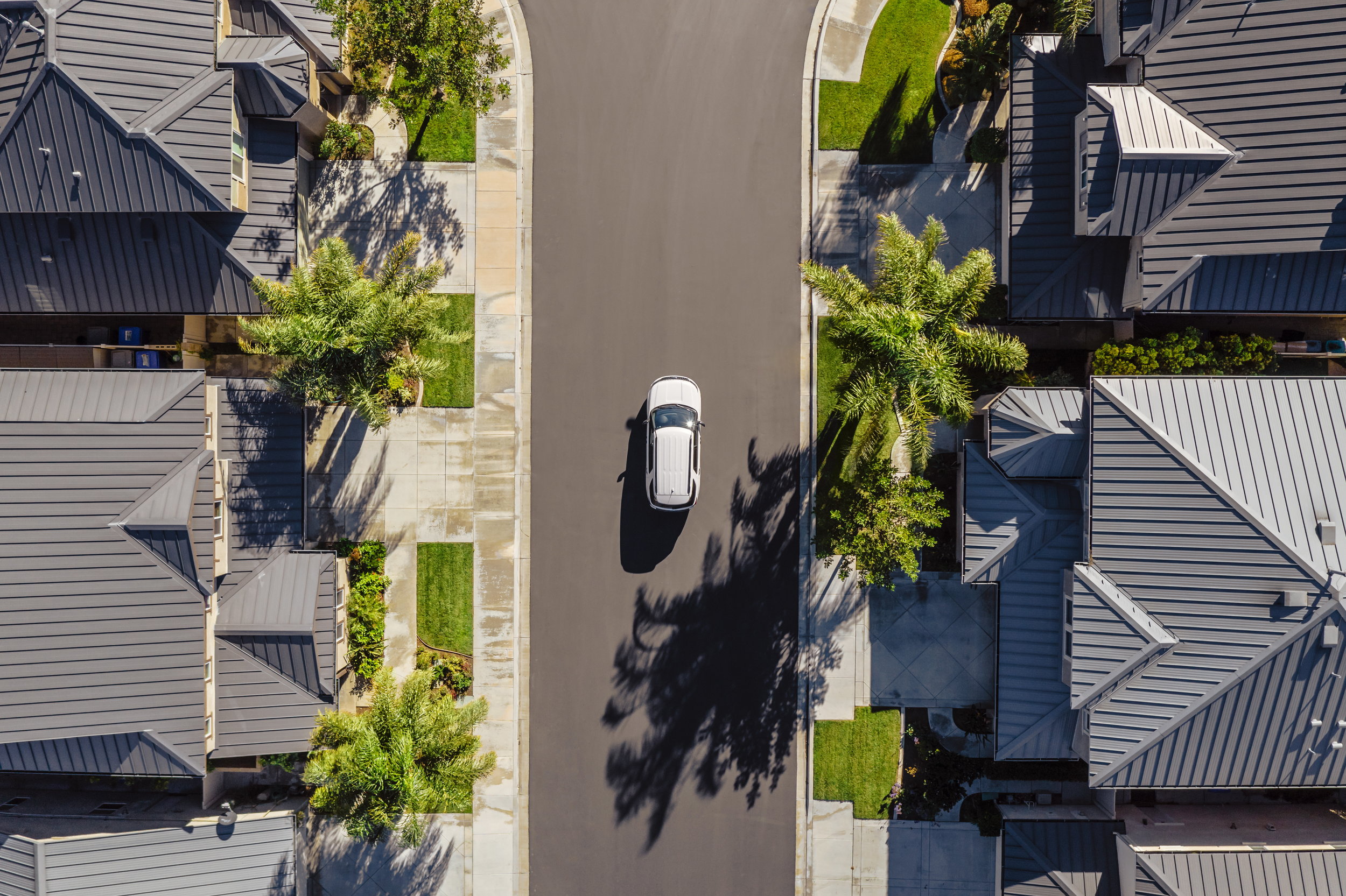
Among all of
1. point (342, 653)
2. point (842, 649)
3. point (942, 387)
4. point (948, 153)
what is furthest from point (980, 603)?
point (342, 653)

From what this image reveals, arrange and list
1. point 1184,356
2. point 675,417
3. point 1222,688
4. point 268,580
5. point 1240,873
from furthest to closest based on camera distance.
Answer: point 675,417 < point 268,580 < point 1184,356 < point 1240,873 < point 1222,688

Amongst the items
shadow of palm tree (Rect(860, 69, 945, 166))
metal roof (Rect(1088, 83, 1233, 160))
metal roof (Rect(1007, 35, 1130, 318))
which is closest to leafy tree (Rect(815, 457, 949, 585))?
metal roof (Rect(1007, 35, 1130, 318))

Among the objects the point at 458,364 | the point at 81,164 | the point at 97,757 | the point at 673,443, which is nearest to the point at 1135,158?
the point at 673,443

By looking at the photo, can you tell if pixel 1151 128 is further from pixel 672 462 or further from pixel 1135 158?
pixel 672 462

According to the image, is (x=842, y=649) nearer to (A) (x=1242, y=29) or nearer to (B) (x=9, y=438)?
(A) (x=1242, y=29)

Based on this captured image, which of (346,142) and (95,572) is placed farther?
(346,142)
